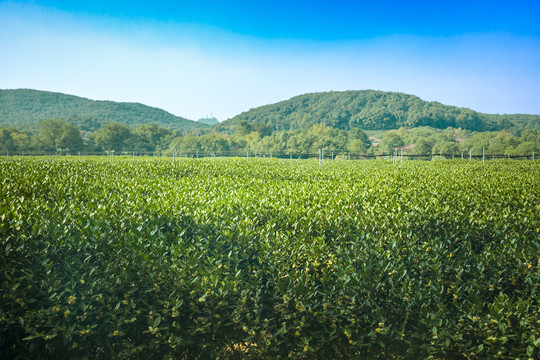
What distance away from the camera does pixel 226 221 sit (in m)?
4.24

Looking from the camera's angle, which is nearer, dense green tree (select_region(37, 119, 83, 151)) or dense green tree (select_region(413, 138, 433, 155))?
dense green tree (select_region(37, 119, 83, 151))

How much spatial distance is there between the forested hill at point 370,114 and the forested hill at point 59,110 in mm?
46542

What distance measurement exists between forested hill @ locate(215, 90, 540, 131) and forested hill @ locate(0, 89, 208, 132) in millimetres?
46542

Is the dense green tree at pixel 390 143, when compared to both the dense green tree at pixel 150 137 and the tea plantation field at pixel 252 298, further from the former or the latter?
the tea plantation field at pixel 252 298

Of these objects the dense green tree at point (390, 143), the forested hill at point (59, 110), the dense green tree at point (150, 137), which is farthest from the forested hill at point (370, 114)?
the forested hill at point (59, 110)

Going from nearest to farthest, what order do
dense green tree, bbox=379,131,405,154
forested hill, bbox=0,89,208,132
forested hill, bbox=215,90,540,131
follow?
dense green tree, bbox=379,131,405,154 < forested hill, bbox=215,90,540,131 < forested hill, bbox=0,89,208,132

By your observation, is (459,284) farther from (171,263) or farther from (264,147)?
(264,147)

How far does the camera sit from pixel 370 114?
442 ft

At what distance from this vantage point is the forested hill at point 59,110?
122 meters

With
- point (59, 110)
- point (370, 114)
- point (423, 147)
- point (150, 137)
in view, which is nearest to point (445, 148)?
point (423, 147)

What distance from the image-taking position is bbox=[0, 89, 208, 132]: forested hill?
12238cm

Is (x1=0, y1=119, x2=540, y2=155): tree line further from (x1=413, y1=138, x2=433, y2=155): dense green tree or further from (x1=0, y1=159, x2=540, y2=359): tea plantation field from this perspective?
(x1=0, y1=159, x2=540, y2=359): tea plantation field

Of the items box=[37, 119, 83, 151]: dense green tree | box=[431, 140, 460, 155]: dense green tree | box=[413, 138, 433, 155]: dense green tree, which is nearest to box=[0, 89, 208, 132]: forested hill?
box=[37, 119, 83, 151]: dense green tree

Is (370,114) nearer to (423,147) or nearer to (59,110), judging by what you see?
(423,147)
